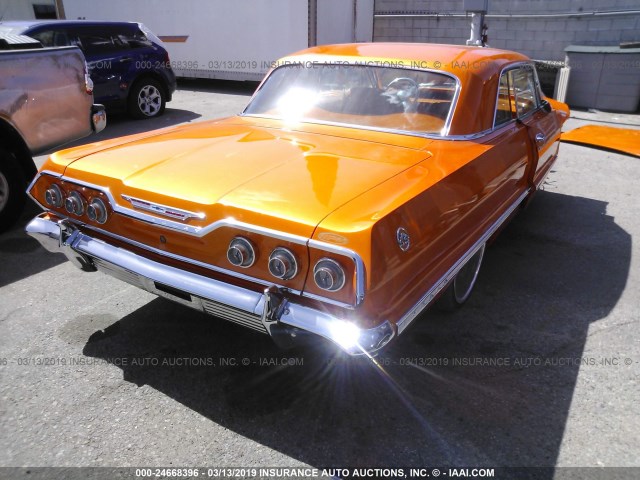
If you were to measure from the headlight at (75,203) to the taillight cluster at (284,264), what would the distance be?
101 cm

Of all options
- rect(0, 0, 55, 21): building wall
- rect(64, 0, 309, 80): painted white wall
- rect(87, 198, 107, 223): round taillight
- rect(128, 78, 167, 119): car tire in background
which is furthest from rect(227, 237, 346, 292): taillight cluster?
rect(0, 0, 55, 21): building wall

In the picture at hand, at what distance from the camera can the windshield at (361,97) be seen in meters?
3.19

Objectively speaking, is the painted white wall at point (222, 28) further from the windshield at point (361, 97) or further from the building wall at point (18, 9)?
the windshield at point (361, 97)

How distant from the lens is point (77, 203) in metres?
2.71

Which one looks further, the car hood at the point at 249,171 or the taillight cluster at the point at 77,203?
the taillight cluster at the point at 77,203

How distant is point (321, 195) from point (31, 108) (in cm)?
355

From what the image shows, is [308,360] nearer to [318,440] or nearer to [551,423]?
[318,440]

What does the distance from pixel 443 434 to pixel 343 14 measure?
11320 mm

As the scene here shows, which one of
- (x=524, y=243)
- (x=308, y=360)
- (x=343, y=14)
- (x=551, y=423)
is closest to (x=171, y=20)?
(x=343, y=14)

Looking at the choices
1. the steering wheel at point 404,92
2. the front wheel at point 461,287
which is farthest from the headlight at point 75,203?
the front wheel at point 461,287

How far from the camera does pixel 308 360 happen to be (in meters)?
2.90

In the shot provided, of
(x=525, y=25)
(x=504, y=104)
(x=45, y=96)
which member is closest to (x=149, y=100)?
(x=45, y=96)

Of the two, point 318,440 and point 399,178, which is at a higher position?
point 399,178

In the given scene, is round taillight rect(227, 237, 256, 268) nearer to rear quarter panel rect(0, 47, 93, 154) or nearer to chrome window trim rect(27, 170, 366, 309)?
chrome window trim rect(27, 170, 366, 309)
